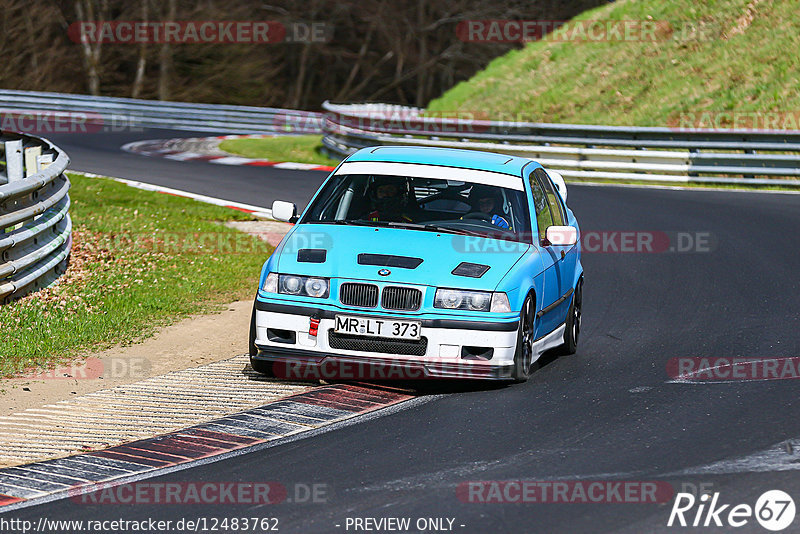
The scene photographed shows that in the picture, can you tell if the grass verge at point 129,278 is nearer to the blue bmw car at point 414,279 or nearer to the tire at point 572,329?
the blue bmw car at point 414,279

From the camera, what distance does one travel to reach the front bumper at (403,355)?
321 inches

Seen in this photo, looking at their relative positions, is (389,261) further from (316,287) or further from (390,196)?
(390,196)

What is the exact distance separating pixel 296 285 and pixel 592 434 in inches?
91.5

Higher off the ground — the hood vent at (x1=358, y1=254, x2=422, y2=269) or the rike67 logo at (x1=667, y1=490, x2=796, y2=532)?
the hood vent at (x1=358, y1=254, x2=422, y2=269)

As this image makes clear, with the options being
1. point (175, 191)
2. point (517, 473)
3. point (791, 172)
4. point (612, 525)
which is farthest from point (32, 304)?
point (791, 172)

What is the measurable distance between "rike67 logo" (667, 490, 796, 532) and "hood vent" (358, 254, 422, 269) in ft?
9.63

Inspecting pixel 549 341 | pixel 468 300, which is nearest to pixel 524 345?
pixel 468 300

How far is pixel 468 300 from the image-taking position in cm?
826

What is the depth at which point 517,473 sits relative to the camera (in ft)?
21.0

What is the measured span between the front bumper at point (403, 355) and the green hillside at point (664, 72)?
20016 mm

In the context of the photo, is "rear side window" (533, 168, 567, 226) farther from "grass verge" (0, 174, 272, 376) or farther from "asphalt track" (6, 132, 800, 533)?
"grass verge" (0, 174, 272, 376)

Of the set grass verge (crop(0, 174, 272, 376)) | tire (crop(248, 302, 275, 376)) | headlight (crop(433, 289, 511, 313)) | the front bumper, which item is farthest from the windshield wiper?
grass verge (crop(0, 174, 272, 376))

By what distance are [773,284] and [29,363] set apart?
7.66 meters

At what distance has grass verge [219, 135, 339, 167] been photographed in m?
27.8
